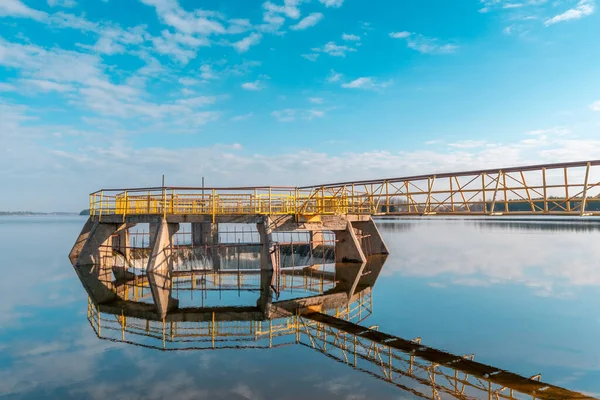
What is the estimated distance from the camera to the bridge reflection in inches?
340

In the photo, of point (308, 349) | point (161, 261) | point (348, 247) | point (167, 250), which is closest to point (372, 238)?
point (348, 247)

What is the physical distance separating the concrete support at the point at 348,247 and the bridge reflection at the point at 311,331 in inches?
185

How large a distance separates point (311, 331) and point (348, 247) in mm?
14473

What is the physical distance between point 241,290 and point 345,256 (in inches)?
389

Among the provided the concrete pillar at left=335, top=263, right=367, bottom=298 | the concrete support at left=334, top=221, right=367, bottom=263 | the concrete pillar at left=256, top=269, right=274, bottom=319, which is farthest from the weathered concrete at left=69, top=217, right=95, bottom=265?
the concrete pillar at left=335, top=263, right=367, bottom=298

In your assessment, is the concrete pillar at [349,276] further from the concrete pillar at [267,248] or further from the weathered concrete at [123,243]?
the weathered concrete at [123,243]

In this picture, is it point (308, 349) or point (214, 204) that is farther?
point (214, 204)

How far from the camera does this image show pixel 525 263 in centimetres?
2819

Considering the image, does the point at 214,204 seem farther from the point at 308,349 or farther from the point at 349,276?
the point at 308,349

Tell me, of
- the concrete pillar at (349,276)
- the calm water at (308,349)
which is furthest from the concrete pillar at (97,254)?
the concrete pillar at (349,276)

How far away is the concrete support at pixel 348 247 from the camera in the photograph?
26.1 meters

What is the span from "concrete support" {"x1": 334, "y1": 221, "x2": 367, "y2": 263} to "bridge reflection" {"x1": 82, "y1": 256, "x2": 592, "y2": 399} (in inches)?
185

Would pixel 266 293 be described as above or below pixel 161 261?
below

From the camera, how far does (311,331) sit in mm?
12367
